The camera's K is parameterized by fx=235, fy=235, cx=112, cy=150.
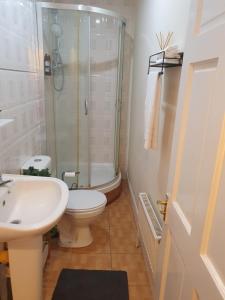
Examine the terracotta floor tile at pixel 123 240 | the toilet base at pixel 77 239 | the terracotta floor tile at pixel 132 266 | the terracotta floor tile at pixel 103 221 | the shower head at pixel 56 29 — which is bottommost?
the terracotta floor tile at pixel 132 266

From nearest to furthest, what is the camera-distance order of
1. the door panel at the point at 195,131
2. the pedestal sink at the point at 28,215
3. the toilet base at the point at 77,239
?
the door panel at the point at 195,131 < the pedestal sink at the point at 28,215 < the toilet base at the point at 77,239

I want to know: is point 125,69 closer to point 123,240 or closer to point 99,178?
point 99,178

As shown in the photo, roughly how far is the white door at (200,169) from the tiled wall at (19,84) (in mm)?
1187

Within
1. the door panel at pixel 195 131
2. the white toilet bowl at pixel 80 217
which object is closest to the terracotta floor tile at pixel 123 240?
the white toilet bowl at pixel 80 217

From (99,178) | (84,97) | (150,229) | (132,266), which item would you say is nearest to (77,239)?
(132,266)

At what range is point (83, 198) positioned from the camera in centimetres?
216

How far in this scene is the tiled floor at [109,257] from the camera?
1.80 meters

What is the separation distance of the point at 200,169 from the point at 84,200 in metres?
1.49

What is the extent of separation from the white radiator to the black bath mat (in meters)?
0.30

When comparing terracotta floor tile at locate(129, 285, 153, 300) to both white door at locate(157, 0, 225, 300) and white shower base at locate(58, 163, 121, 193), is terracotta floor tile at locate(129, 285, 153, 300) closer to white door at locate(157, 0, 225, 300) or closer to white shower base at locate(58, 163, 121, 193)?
white door at locate(157, 0, 225, 300)

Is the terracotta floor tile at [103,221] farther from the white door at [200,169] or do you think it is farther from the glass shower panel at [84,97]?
the white door at [200,169]

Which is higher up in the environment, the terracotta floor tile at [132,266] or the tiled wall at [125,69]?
the tiled wall at [125,69]

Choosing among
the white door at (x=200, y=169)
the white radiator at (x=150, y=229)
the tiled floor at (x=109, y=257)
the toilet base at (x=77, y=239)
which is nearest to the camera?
the white door at (x=200, y=169)

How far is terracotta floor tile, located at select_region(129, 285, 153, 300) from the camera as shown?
66.9 inches
